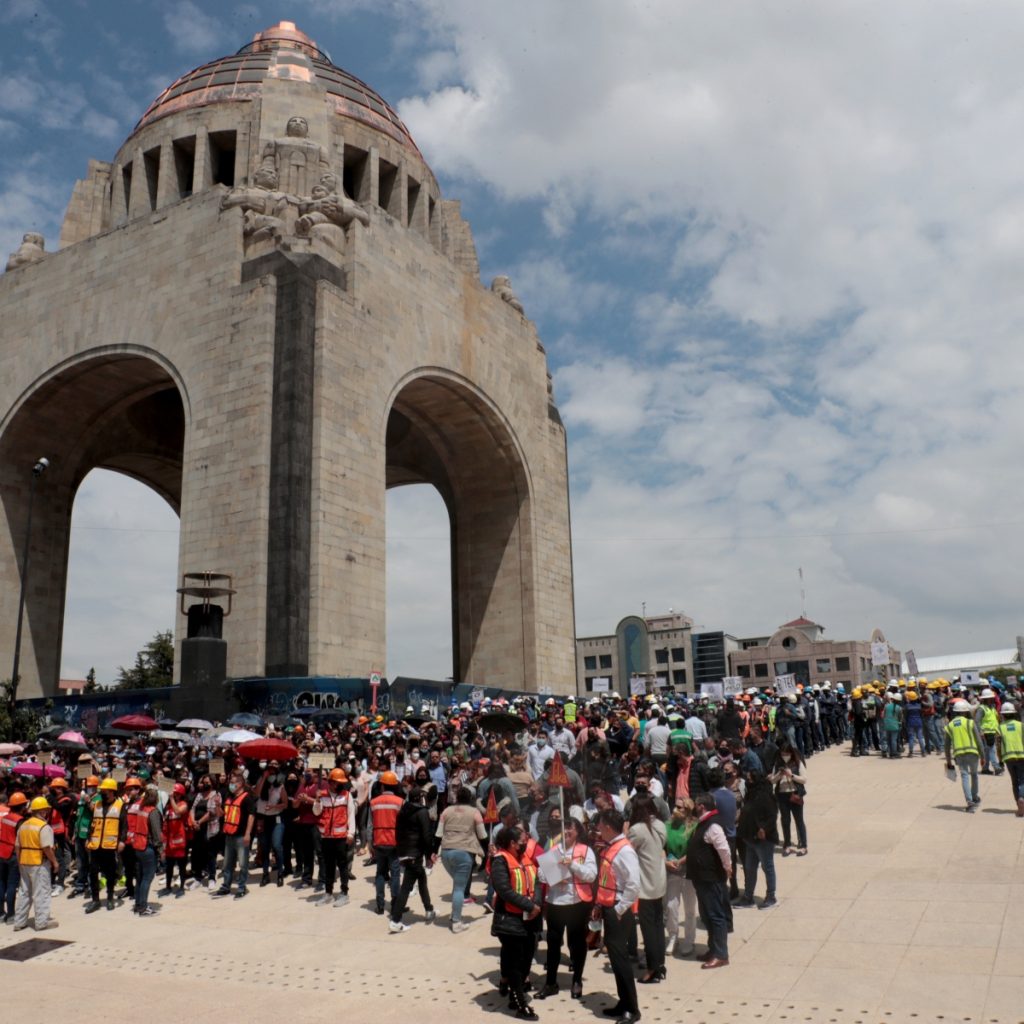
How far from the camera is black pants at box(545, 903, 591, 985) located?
783 cm

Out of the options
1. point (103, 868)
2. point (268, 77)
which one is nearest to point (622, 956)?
point (103, 868)

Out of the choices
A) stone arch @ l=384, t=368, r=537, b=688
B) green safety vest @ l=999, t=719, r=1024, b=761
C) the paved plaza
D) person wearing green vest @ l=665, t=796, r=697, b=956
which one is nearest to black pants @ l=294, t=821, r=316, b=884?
the paved plaza

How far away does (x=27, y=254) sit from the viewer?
3647cm

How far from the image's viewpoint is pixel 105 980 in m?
9.28

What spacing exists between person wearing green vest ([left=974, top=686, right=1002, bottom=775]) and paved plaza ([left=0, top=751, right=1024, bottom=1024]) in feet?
7.73

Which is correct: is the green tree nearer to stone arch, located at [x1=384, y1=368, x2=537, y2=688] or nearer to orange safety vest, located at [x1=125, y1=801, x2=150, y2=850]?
stone arch, located at [x1=384, y1=368, x2=537, y2=688]

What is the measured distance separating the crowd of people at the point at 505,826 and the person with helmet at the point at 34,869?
2 centimetres

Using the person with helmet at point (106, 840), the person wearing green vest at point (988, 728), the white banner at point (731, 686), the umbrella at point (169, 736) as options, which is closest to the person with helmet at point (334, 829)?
the person with helmet at point (106, 840)

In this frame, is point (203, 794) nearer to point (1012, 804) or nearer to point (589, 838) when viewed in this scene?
point (589, 838)

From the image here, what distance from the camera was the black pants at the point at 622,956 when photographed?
7.25m

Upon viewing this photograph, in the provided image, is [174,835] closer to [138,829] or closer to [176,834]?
[176,834]

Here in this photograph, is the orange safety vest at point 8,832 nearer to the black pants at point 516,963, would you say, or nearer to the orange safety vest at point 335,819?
the orange safety vest at point 335,819

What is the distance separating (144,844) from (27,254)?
30776 mm

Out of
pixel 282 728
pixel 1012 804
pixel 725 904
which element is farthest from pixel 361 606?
pixel 725 904
